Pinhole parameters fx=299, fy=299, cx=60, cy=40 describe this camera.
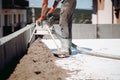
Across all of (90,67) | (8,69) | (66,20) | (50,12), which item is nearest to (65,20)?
(66,20)

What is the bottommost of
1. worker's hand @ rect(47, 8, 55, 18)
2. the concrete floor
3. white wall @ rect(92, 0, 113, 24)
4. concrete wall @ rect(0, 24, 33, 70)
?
the concrete floor

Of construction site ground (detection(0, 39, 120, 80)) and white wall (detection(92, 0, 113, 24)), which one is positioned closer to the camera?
construction site ground (detection(0, 39, 120, 80))

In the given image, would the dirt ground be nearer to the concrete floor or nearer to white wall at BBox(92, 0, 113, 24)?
the concrete floor

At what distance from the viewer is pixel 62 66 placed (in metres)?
4.97

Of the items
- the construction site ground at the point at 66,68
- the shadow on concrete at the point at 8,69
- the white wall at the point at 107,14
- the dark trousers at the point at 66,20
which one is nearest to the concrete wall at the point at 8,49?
the shadow on concrete at the point at 8,69

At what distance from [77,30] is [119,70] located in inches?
356

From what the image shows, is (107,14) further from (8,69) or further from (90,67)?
(8,69)

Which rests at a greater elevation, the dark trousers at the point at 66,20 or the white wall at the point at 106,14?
the white wall at the point at 106,14

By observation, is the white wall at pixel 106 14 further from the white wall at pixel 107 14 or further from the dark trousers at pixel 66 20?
the dark trousers at pixel 66 20

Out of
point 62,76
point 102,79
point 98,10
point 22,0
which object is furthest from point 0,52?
point 22,0

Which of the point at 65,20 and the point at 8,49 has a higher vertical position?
the point at 65,20

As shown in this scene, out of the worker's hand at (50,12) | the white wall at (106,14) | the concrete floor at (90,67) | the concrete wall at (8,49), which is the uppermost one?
the white wall at (106,14)

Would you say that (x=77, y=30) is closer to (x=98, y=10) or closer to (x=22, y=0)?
(x=98, y=10)

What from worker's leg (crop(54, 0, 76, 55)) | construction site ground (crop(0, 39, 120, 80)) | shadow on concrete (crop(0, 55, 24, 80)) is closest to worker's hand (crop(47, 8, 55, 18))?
Answer: worker's leg (crop(54, 0, 76, 55))
